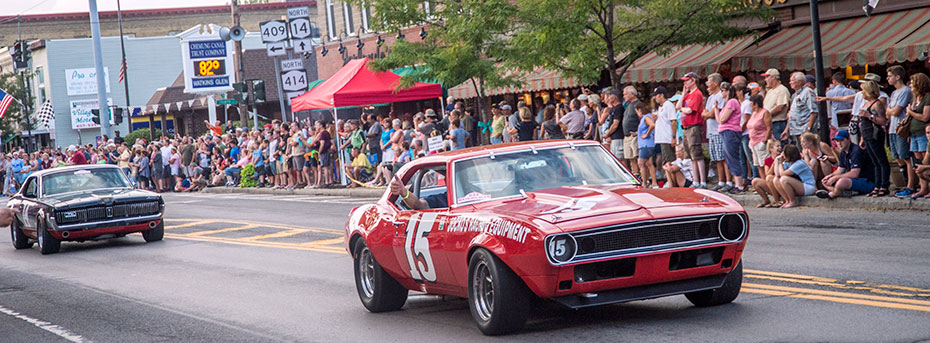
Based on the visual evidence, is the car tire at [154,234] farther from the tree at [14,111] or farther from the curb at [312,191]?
the tree at [14,111]

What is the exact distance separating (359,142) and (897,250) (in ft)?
61.3

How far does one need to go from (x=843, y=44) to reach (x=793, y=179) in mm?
6284

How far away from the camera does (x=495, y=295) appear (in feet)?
24.0

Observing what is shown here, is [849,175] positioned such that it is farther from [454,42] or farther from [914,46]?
[454,42]

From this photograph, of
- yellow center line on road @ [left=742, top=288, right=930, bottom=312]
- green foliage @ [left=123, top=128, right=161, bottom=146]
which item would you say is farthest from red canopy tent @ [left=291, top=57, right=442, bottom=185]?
green foliage @ [left=123, top=128, right=161, bottom=146]

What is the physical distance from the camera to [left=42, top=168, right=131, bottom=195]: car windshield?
18.7 meters

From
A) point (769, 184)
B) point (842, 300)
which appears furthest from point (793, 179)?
point (842, 300)

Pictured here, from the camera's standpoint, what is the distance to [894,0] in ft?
71.2

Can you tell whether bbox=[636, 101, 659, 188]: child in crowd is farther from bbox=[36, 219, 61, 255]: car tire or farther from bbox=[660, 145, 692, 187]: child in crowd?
bbox=[36, 219, 61, 255]: car tire

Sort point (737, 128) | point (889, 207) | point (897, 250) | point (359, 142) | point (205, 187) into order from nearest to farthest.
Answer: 1. point (897, 250)
2. point (889, 207)
3. point (737, 128)
4. point (359, 142)
5. point (205, 187)

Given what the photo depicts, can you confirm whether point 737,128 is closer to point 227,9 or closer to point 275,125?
point 275,125

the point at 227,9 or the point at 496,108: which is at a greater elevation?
the point at 227,9

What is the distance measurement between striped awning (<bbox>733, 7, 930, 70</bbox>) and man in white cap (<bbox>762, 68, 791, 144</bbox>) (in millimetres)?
3411

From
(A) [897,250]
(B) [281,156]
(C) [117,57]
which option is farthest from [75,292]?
(C) [117,57]
